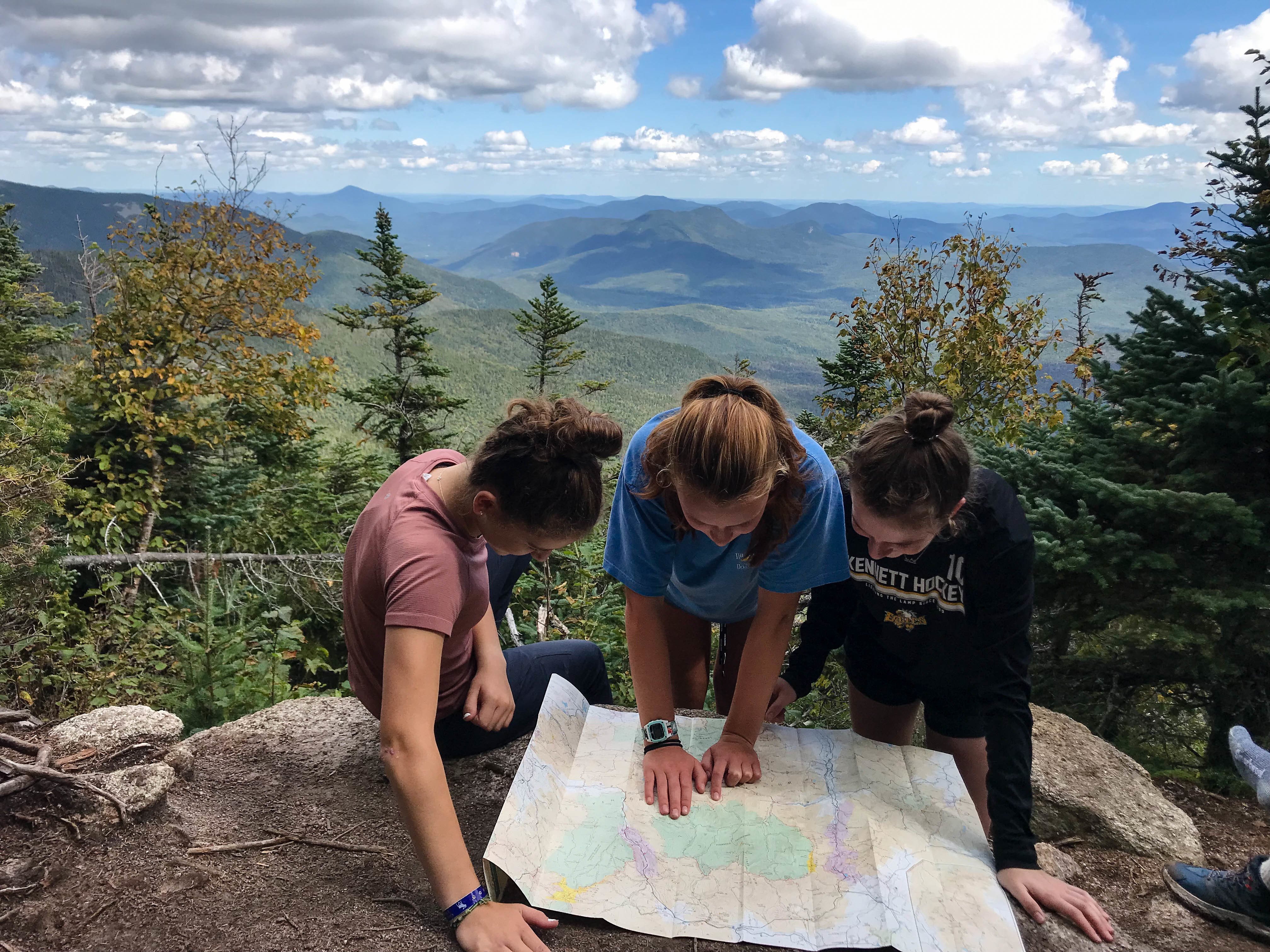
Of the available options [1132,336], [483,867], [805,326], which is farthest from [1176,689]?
[805,326]

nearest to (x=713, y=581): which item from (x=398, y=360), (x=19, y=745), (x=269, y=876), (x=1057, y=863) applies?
(x=1057, y=863)

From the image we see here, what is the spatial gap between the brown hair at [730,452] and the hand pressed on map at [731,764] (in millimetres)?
698

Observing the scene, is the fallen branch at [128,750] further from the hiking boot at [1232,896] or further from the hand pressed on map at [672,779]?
the hiking boot at [1232,896]

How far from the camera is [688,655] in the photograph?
287cm

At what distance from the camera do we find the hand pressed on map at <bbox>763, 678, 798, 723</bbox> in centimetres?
264

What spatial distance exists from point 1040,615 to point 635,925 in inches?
132

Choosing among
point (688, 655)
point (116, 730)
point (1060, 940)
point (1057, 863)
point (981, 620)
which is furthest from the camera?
point (688, 655)

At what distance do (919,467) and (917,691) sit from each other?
1029 mm

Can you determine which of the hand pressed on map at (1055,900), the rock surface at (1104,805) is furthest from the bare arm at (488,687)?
the rock surface at (1104,805)

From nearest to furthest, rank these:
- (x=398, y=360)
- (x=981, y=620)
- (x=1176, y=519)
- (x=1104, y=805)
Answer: (x=981, y=620) → (x=1104, y=805) → (x=1176, y=519) → (x=398, y=360)

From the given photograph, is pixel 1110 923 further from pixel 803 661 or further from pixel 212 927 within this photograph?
pixel 212 927

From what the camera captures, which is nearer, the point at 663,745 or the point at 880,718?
the point at 663,745

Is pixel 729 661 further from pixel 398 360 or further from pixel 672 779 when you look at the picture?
pixel 398 360

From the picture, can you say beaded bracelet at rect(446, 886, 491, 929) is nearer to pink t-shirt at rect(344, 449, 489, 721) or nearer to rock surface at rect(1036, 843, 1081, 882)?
pink t-shirt at rect(344, 449, 489, 721)
